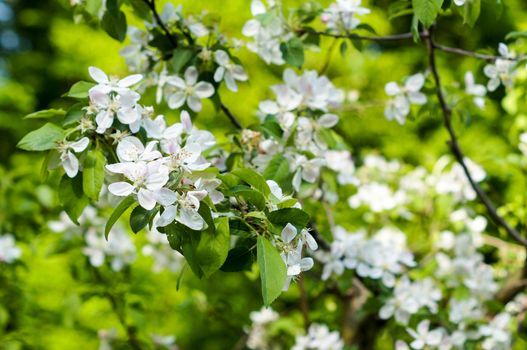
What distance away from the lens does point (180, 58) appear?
61.4 inches

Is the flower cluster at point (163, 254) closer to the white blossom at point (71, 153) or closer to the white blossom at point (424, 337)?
the white blossom at point (424, 337)

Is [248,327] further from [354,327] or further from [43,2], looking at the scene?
[43,2]

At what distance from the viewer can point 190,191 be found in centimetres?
98

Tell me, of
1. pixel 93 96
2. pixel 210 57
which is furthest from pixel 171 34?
pixel 93 96

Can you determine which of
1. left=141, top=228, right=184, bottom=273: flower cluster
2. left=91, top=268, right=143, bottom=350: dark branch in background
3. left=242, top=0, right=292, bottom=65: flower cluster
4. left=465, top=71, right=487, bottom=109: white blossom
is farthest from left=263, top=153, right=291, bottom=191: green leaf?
left=141, top=228, right=184, bottom=273: flower cluster

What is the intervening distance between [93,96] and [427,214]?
196cm

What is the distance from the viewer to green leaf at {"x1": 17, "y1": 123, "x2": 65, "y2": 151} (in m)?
1.14

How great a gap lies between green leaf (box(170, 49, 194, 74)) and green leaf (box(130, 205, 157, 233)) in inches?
23.5

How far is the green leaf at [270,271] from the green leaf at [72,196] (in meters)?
0.42

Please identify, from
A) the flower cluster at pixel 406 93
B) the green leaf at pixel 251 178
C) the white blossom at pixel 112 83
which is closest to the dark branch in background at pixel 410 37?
the flower cluster at pixel 406 93

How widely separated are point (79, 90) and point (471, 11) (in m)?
0.81

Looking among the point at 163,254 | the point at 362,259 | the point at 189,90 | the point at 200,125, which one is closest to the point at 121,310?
the point at 163,254

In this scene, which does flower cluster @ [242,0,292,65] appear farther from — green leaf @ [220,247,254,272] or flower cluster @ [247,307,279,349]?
flower cluster @ [247,307,279,349]

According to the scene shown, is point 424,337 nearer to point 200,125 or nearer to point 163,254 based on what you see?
point 163,254
